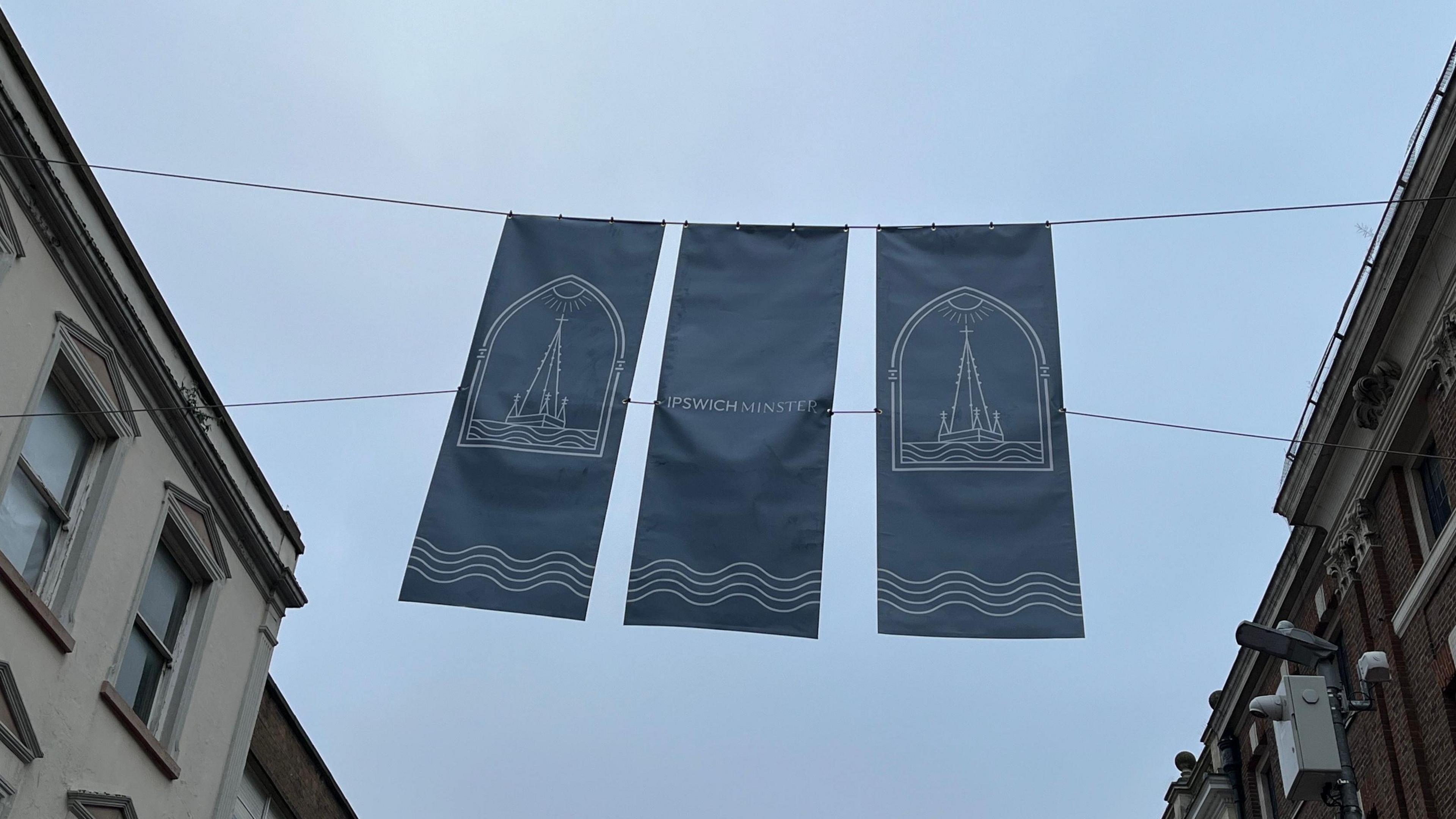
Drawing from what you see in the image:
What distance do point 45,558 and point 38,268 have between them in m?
2.72

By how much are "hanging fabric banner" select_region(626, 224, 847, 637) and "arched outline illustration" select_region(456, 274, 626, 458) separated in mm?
419

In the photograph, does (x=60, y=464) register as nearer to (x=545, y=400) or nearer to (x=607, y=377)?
(x=545, y=400)

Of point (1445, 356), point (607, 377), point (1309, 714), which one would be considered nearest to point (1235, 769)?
point (1445, 356)

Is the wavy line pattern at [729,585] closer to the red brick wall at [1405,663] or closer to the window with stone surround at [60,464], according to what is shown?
the window with stone surround at [60,464]

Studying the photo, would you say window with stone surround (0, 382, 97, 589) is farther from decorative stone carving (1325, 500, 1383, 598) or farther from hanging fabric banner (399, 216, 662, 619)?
decorative stone carving (1325, 500, 1383, 598)

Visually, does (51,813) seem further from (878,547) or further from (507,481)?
(878,547)

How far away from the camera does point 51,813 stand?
13172 millimetres

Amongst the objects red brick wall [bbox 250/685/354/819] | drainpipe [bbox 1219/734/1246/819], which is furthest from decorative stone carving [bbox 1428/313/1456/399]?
red brick wall [bbox 250/685/354/819]

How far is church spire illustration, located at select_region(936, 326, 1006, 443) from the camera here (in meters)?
12.2

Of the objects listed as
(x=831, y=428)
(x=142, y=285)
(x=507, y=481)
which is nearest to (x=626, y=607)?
(x=507, y=481)

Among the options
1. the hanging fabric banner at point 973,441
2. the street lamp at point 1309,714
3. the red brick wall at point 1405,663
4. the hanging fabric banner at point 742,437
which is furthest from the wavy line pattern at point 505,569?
the red brick wall at point 1405,663

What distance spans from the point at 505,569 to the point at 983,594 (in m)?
3.92

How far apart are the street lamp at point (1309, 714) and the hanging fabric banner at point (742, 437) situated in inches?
159

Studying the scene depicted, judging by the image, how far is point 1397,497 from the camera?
1858 centimetres
